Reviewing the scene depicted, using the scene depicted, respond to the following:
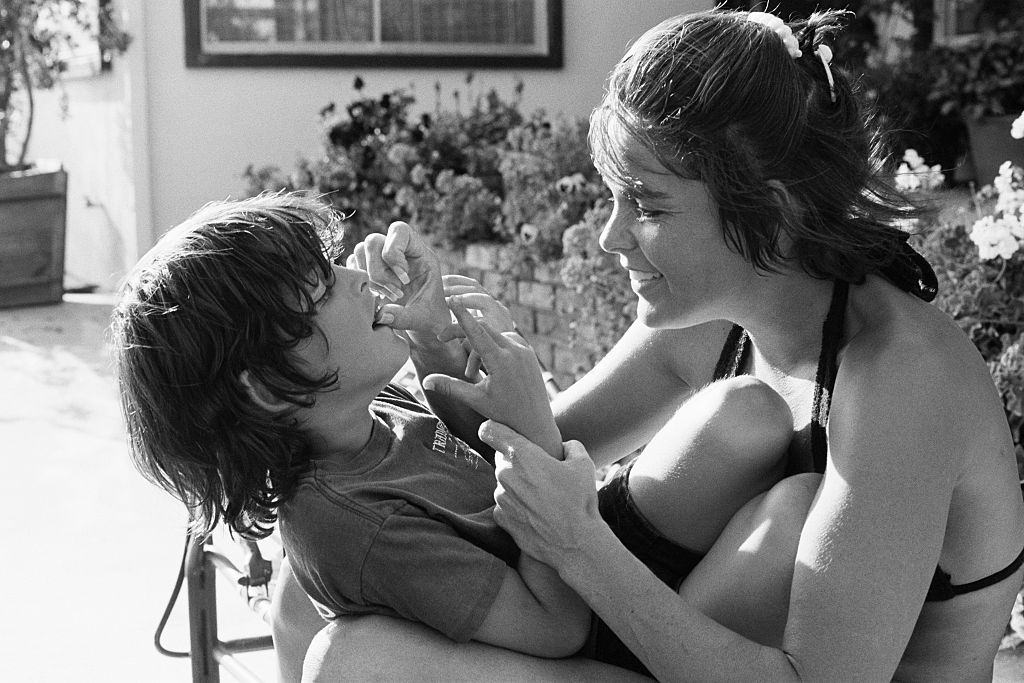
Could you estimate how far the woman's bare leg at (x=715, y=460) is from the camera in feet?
4.75

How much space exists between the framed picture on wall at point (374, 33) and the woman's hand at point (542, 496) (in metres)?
7.02

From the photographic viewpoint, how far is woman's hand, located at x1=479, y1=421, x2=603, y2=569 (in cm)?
140

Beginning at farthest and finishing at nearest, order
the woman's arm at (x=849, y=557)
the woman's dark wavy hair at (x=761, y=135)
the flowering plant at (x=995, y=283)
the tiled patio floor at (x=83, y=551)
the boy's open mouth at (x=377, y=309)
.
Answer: the tiled patio floor at (x=83, y=551) < the flowering plant at (x=995, y=283) < the boy's open mouth at (x=377, y=309) < the woman's dark wavy hair at (x=761, y=135) < the woman's arm at (x=849, y=557)

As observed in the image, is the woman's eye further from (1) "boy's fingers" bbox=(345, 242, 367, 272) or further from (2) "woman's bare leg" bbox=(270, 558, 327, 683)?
(2) "woman's bare leg" bbox=(270, 558, 327, 683)

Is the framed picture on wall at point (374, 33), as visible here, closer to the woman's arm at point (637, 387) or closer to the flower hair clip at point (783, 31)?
the woman's arm at point (637, 387)

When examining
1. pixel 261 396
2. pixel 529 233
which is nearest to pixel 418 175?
pixel 529 233

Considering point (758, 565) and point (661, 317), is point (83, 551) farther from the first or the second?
point (758, 565)

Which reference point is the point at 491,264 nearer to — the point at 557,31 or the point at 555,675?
the point at 555,675

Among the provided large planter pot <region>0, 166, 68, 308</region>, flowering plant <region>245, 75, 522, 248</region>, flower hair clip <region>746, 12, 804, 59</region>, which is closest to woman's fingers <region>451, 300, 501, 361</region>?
flower hair clip <region>746, 12, 804, 59</region>

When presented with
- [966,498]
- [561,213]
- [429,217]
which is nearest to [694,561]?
[966,498]

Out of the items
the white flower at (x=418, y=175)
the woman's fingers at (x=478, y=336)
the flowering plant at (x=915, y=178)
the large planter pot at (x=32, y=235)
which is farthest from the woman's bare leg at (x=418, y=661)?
the large planter pot at (x=32, y=235)

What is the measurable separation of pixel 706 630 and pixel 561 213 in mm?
3214

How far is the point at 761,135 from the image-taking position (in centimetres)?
143

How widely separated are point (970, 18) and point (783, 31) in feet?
22.1
